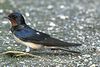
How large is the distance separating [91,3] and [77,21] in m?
2.91

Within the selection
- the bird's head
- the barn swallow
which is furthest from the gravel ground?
the bird's head

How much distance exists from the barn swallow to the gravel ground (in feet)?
0.76

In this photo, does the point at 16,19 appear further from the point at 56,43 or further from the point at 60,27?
the point at 60,27

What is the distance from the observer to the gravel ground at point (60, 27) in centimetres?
714

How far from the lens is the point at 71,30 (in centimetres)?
951

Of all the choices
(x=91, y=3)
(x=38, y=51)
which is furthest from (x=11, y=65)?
(x=91, y=3)

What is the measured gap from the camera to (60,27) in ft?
32.3

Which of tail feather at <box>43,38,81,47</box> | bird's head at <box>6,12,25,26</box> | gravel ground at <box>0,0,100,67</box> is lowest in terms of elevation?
gravel ground at <box>0,0,100,67</box>

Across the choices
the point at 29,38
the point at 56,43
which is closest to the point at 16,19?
the point at 29,38

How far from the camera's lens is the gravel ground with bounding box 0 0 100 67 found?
7137 millimetres

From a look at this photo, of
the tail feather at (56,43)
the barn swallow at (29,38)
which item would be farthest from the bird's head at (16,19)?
the tail feather at (56,43)

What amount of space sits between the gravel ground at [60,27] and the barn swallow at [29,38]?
0.76 ft

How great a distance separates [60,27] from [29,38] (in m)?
2.67

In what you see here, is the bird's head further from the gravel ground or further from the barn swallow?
the gravel ground
